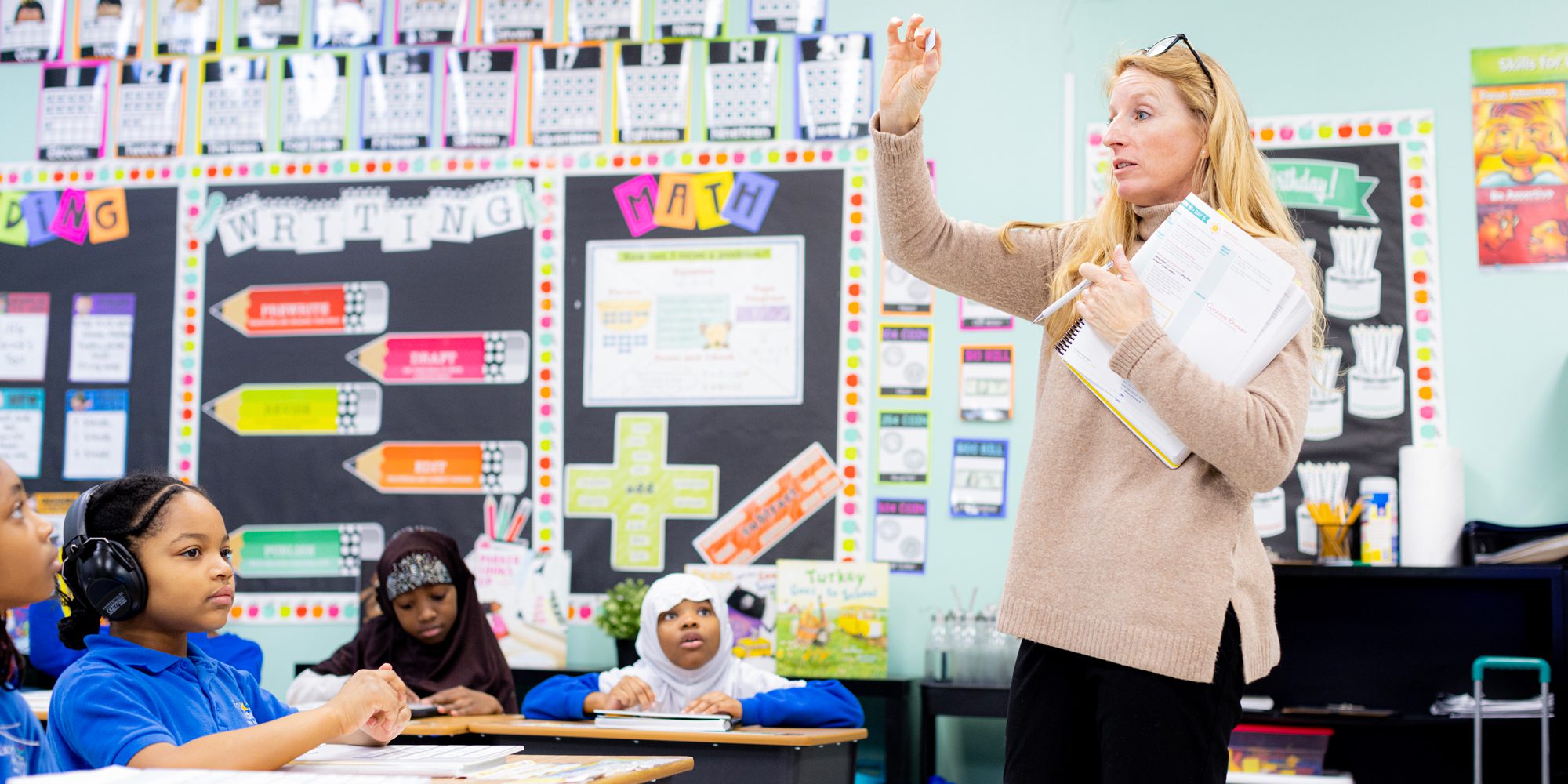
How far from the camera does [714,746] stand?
274cm

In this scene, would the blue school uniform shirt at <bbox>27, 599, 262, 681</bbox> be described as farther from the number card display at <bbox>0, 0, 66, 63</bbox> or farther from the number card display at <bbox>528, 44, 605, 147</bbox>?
the number card display at <bbox>0, 0, 66, 63</bbox>

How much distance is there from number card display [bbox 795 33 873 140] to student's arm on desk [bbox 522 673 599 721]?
6.11ft

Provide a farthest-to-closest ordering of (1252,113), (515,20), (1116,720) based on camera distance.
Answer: (515,20) < (1252,113) < (1116,720)

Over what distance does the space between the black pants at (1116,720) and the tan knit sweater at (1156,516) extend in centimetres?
2

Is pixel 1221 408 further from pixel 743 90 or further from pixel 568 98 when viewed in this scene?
pixel 568 98

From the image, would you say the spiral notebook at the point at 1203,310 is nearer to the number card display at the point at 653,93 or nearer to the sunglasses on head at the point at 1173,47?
the sunglasses on head at the point at 1173,47

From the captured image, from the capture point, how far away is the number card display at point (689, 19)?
14.2 ft

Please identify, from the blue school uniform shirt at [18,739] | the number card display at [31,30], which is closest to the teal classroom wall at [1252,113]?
the number card display at [31,30]

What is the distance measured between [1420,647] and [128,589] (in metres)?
3.30

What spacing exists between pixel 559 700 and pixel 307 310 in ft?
6.33

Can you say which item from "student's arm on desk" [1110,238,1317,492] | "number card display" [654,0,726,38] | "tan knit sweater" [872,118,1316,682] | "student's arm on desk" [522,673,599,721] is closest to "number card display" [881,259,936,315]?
"number card display" [654,0,726,38]

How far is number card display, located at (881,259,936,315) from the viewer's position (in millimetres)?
4141

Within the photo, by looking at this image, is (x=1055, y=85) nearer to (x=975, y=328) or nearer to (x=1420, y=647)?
(x=975, y=328)

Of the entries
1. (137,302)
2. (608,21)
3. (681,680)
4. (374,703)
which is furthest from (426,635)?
(374,703)
